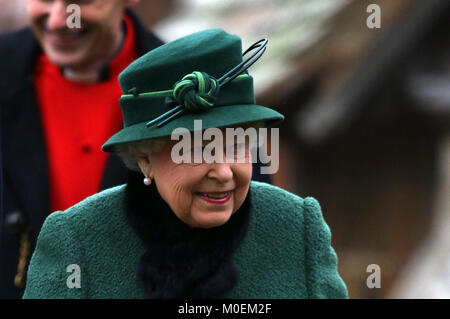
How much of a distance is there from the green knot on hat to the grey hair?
0.36ft

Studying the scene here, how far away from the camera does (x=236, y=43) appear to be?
7.97 feet

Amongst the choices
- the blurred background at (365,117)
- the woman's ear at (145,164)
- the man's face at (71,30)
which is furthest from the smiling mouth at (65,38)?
the blurred background at (365,117)

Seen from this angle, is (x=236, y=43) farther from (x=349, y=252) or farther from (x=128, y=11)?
(x=349, y=252)

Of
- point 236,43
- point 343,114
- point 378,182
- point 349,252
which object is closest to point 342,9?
point 343,114

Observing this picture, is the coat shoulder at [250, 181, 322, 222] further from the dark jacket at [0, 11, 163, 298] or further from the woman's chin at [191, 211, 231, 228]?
the dark jacket at [0, 11, 163, 298]

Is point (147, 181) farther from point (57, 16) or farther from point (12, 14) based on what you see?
point (12, 14)

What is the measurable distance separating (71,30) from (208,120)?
1.49m

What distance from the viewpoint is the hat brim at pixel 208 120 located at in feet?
7.57

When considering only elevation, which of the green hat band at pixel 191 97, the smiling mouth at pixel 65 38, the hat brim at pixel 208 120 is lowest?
the hat brim at pixel 208 120

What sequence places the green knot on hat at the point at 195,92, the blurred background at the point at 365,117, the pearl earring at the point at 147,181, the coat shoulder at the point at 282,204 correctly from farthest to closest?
the blurred background at the point at 365,117 < the coat shoulder at the point at 282,204 < the pearl earring at the point at 147,181 < the green knot on hat at the point at 195,92

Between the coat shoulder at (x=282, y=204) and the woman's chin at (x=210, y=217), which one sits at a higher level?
the coat shoulder at (x=282, y=204)

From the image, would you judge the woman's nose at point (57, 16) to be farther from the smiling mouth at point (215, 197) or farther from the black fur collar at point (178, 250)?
the smiling mouth at point (215, 197)

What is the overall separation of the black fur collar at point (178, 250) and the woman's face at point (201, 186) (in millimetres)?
56
